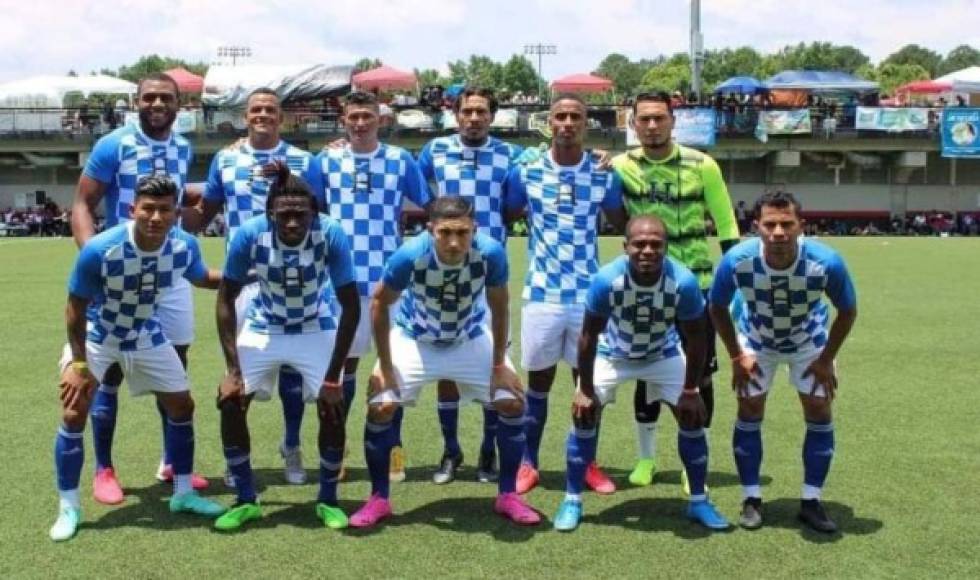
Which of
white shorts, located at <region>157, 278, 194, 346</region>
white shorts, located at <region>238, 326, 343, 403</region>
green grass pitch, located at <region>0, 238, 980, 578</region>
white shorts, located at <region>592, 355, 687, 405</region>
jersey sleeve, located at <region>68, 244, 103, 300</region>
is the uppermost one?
jersey sleeve, located at <region>68, 244, 103, 300</region>

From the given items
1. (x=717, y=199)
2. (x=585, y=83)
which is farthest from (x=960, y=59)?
(x=717, y=199)

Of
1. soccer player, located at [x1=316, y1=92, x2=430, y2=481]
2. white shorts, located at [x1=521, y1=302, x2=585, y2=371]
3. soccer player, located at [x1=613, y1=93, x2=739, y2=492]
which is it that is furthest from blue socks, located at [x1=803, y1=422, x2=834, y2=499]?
soccer player, located at [x1=316, y1=92, x2=430, y2=481]

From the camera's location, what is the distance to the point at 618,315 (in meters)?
5.49

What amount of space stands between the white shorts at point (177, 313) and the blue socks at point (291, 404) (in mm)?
621

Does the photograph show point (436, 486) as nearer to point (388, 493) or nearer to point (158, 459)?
point (388, 493)

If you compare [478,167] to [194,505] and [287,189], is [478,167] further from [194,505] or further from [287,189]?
[194,505]

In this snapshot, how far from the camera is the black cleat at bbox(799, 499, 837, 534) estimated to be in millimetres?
5379

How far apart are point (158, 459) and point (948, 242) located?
29220 mm

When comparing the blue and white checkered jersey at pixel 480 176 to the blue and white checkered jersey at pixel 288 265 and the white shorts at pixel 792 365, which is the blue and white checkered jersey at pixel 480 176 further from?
the white shorts at pixel 792 365

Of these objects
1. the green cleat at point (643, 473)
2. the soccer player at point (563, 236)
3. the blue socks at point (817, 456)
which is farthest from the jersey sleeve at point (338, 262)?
the blue socks at point (817, 456)

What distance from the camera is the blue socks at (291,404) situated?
6.39 m

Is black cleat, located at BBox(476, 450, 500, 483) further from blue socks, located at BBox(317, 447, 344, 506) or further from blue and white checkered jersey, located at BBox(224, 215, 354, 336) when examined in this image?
blue and white checkered jersey, located at BBox(224, 215, 354, 336)

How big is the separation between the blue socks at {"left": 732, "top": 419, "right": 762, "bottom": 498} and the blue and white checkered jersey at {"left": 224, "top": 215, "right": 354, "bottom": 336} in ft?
7.22

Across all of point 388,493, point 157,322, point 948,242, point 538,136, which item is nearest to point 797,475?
point 388,493
